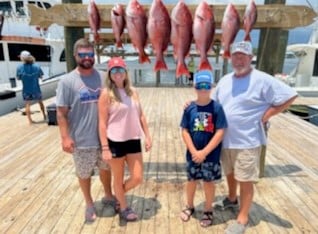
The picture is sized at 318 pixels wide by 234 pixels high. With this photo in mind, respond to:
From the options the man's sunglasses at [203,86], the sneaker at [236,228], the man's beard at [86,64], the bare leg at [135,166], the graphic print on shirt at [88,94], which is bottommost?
the sneaker at [236,228]

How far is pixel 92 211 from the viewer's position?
116 inches

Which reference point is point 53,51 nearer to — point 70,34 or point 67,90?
point 70,34

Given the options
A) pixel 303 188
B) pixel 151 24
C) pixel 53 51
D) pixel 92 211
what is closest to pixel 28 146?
pixel 92 211

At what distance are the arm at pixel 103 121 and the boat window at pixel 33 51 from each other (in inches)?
528

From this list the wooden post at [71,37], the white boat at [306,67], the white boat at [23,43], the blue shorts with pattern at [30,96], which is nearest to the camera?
the wooden post at [71,37]

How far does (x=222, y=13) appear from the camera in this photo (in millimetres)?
3197

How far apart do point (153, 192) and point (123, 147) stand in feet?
3.64

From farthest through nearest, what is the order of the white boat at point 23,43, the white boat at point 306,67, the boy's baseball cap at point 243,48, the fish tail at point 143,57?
the white boat at point 23,43 < the white boat at point 306,67 < the fish tail at point 143,57 < the boy's baseball cap at point 243,48

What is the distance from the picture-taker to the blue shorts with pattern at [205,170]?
2.65 m

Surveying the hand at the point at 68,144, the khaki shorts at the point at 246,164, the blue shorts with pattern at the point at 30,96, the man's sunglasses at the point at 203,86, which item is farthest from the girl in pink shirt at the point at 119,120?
the blue shorts with pattern at the point at 30,96

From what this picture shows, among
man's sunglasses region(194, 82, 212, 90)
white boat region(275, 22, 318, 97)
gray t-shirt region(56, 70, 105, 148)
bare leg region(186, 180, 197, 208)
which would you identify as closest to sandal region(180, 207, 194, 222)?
bare leg region(186, 180, 197, 208)

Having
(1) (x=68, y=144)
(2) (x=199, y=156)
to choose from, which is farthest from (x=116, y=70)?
(2) (x=199, y=156)

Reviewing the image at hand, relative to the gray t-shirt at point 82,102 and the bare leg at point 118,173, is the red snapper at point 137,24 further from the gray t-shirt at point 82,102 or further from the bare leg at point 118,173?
the bare leg at point 118,173

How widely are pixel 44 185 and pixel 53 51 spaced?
13497 millimetres
